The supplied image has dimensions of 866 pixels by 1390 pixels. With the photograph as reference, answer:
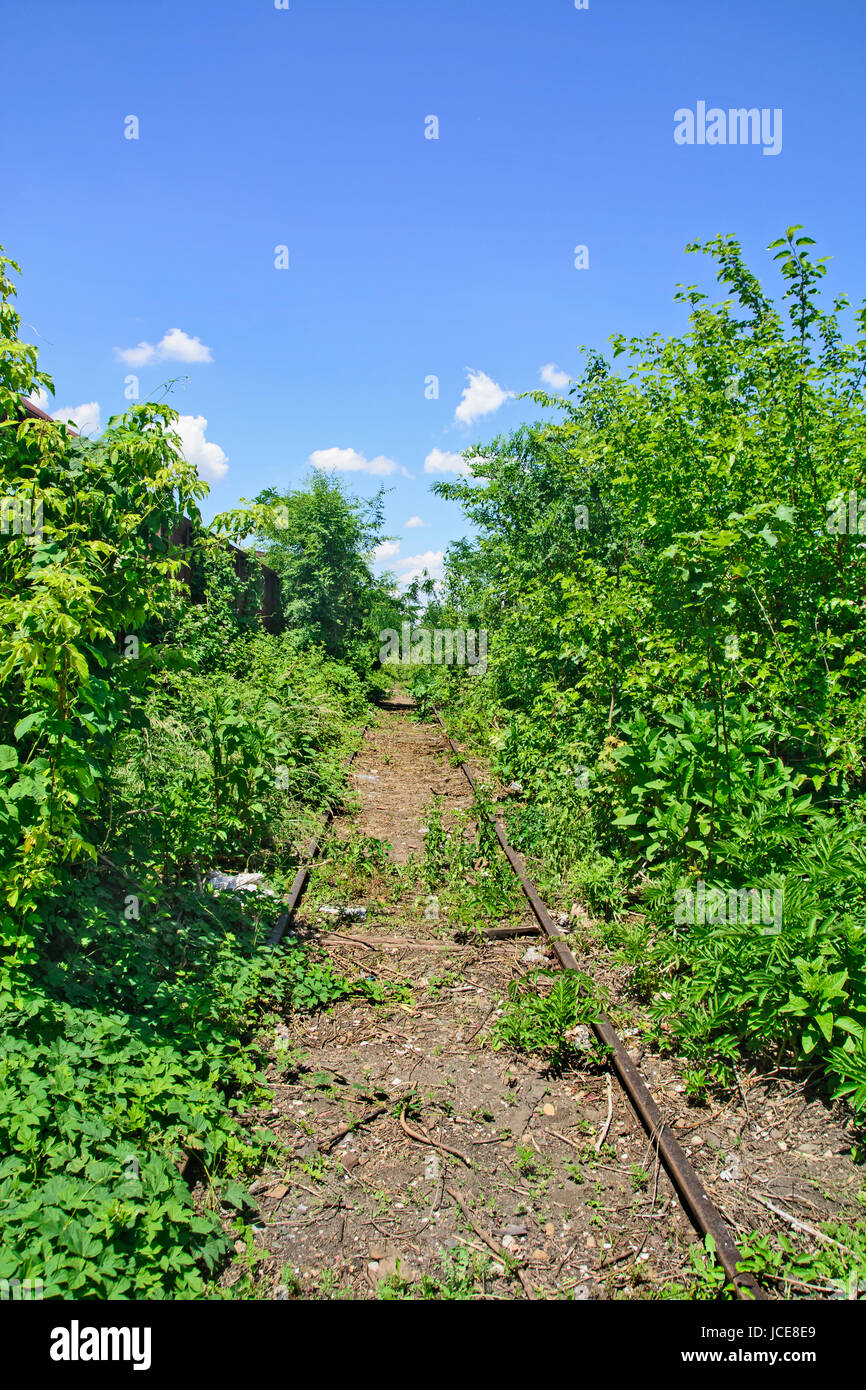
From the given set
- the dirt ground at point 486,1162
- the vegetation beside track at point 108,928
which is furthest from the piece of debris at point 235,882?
the dirt ground at point 486,1162

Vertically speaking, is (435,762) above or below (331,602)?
below

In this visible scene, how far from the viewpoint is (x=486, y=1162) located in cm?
329

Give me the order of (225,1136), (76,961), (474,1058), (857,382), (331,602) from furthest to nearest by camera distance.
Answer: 1. (331,602)
2. (857,382)
3. (474,1058)
4. (76,961)
5. (225,1136)

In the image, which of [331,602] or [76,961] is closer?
[76,961]

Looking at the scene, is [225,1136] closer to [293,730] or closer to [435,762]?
[293,730]

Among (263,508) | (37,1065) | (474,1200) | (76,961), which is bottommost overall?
(474,1200)

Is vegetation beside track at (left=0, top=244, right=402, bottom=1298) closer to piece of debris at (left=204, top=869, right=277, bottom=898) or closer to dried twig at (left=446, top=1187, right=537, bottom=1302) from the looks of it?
piece of debris at (left=204, top=869, right=277, bottom=898)

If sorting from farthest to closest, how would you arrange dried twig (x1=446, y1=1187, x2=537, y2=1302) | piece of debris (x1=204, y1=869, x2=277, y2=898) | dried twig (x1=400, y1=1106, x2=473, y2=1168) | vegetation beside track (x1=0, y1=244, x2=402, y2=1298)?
piece of debris (x1=204, y1=869, x2=277, y2=898) < dried twig (x1=400, y1=1106, x2=473, y2=1168) < dried twig (x1=446, y1=1187, x2=537, y2=1302) < vegetation beside track (x1=0, y1=244, x2=402, y2=1298)

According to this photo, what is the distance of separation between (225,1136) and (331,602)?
48.6ft

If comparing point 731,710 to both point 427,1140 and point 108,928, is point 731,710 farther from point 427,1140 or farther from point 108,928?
point 108,928

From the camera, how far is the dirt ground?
2.70 m

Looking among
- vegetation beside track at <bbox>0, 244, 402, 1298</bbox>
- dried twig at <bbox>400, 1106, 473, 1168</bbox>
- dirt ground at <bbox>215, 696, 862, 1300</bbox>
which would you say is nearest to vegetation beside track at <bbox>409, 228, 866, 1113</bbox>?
dirt ground at <bbox>215, 696, 862, 1300</bbox>

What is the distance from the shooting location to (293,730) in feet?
32.4
